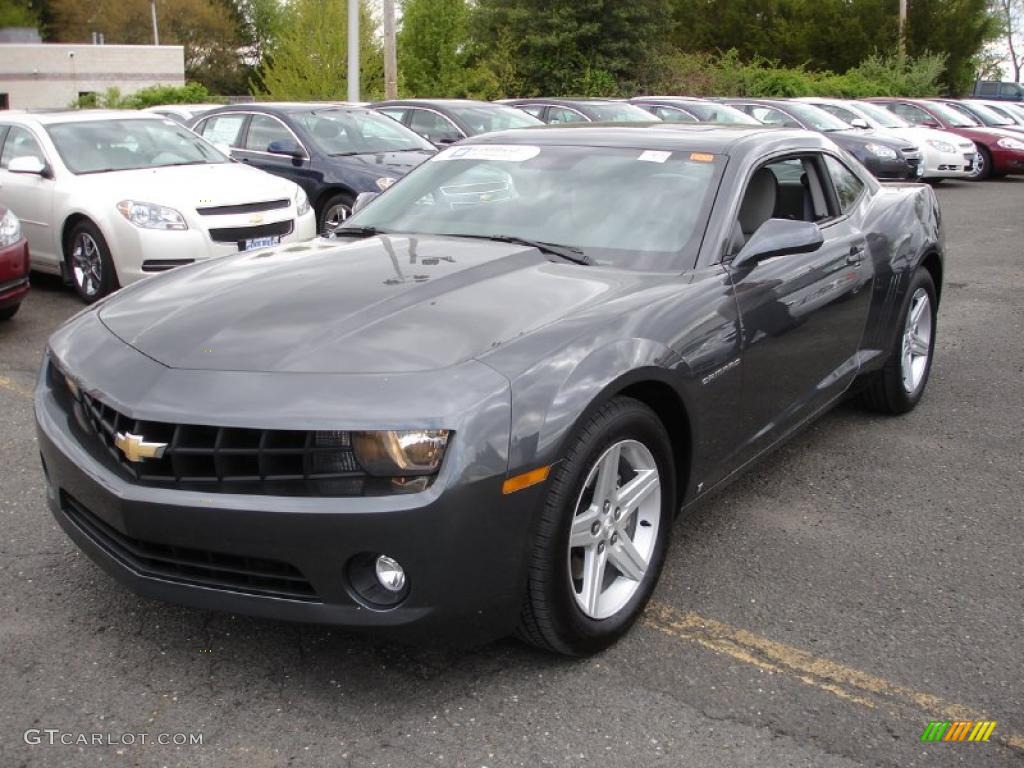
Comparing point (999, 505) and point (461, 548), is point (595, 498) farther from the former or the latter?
point (999, 505)

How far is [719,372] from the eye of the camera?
12.0 feet

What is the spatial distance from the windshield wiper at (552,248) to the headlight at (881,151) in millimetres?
14195

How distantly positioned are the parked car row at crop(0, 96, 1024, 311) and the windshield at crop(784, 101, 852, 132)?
20.2ft

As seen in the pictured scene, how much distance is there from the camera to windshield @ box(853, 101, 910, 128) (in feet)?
68.3

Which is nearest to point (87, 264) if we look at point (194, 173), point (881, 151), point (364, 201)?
point (194, 173)

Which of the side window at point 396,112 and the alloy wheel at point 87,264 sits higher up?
the side window at point 396,112

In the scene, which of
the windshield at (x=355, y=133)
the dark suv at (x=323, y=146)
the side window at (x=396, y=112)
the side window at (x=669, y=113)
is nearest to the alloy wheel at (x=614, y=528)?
the dark suv at (x=323, y=146)

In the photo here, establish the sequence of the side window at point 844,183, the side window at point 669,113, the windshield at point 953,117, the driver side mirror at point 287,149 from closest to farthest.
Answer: the side window at point 844,183 → the driver side mirror at point 287,149 → the side window at point 669,113 → the windshield at point 953,117

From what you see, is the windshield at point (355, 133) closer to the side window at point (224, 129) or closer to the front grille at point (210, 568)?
the side window at point (224, 129)

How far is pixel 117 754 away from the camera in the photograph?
8.91 feet

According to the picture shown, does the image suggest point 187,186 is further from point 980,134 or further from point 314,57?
point 980,134

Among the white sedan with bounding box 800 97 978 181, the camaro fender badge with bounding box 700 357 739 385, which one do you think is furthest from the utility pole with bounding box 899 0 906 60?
the camaro fender badge with bounding box 700 357 739 385

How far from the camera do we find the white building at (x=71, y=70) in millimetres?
52531

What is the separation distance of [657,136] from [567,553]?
213 cm
